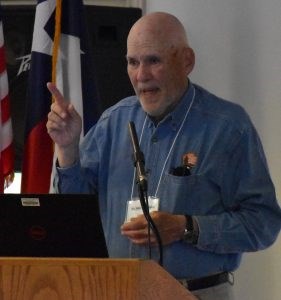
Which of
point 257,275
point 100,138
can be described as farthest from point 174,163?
point 257,275

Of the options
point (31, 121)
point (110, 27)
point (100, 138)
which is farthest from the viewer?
point (110, 27)

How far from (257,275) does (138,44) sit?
1.20 meters

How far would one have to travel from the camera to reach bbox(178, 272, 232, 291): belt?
2002 millimetres

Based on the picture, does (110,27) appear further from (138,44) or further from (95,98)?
(138,44)

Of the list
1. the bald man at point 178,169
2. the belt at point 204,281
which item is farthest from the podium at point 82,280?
the belt at point 204,281

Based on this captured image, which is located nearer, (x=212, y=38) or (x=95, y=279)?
(x=95, y=279)

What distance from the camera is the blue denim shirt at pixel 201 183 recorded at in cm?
201

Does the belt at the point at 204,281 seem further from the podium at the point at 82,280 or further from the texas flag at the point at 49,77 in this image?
the texas flag at the point at 49,77

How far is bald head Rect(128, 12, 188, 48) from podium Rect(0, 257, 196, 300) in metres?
1.10

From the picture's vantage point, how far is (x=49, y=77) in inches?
110

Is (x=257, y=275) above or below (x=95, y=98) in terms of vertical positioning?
below

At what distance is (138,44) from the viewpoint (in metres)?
2.15

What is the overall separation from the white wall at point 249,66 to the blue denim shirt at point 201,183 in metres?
0.69

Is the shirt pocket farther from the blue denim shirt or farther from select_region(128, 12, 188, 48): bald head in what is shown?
select_region(128, 12, 188, 48): bald head
